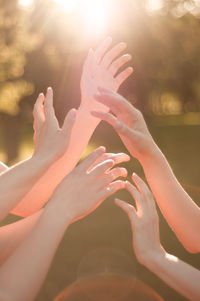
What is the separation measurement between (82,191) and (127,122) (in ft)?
1.53

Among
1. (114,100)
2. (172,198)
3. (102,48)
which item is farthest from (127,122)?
(102,48)

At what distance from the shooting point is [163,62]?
18.9 metres

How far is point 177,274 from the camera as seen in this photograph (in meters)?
1.50

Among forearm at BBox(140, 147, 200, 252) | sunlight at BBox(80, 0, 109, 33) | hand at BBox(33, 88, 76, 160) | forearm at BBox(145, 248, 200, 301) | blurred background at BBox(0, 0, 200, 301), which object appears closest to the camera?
forearm at BBox(145, 248, 200, 301)

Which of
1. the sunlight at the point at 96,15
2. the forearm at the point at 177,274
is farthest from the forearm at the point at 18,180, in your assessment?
the sunlight at the point at 96,15

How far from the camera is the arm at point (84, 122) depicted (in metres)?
2.17

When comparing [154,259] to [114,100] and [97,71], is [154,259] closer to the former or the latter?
[114,100]

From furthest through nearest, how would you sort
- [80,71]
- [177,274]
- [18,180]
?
[80,71], [18,180], [177,274]

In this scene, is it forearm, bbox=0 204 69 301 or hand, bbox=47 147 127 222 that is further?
hand, bbox=47 147 127 222

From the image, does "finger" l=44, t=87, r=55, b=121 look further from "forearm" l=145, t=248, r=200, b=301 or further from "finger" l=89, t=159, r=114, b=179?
"forearm" l=145, t=248, r=200, b=301

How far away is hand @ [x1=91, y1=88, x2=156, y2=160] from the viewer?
1.79 m

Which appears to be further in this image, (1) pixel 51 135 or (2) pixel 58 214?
(1) pixel 51 135

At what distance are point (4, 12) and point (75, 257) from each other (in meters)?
8.02

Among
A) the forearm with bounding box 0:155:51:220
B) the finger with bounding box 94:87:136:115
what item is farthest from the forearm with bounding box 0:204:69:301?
the finger with bounding box 94:87:136:115
